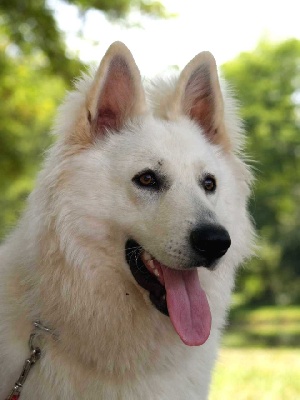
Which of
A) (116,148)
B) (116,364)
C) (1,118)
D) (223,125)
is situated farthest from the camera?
(1,118)

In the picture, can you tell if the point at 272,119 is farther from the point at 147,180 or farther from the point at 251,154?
the point at 147,180

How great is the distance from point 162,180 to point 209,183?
320 mm

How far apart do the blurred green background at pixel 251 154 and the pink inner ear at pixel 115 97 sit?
39 cm

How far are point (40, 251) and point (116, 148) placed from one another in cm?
73

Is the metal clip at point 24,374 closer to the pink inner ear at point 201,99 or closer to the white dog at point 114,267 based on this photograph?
the white dog at point 114,267

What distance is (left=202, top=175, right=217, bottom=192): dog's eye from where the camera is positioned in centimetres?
354

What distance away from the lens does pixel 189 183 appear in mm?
3406

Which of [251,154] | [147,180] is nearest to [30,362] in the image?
[147,180]

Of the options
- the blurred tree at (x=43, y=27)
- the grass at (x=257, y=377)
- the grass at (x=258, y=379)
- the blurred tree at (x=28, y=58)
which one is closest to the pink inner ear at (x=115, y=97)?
the grass at (x=257, y=377)

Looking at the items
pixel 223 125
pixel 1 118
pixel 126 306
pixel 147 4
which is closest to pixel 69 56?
pixel 147 4

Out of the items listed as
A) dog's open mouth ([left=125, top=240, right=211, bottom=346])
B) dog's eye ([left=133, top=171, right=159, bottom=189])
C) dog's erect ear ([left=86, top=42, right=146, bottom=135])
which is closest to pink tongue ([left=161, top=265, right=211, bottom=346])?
dog's open mouth ([left=125, top=240, right=211, bottom=346])

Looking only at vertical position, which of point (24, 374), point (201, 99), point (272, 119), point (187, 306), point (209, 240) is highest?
point (201, 99)

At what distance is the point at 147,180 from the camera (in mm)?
3432

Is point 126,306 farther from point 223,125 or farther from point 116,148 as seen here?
point 223,125
